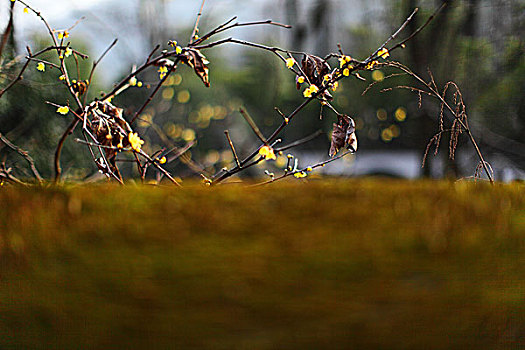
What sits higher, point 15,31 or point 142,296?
point 15,31

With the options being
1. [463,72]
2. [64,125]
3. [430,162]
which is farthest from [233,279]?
[463,72]

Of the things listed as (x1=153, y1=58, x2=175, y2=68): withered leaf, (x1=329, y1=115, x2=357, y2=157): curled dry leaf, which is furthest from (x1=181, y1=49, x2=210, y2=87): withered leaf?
(x1=329, y1=115, x2=357, y2=157): curled dry leaf

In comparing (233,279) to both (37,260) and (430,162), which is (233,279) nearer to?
(37,260)

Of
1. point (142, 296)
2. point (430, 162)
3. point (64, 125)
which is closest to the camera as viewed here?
point (142, 296)

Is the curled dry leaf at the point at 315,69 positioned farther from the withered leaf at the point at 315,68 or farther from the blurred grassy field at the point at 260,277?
the blurred grassy field at the point at 260,277

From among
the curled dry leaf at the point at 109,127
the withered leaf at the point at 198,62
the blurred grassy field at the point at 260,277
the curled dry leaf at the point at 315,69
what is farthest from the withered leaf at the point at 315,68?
the blurred grassy field at the point at 260,277
